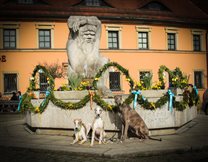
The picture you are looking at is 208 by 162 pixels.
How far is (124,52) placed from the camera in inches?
1323

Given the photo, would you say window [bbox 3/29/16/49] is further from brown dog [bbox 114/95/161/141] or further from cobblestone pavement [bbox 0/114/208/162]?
brown dog [bbox 114/95/161/141]

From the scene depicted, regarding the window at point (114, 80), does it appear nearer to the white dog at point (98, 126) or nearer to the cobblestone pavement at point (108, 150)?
the cobblestone pavement at point (108, 150)

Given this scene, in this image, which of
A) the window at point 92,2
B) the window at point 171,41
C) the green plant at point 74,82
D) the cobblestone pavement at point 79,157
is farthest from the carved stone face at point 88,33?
the window at point 171,41

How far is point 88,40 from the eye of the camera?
12.0 m

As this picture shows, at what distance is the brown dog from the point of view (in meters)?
8.87

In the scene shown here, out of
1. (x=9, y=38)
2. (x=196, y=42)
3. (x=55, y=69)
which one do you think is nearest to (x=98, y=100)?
(x=55, y=69)

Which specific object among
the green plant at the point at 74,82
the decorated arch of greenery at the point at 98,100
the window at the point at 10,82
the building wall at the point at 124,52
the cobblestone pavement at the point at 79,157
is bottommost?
the cobblestone pavement at the point at 79,157

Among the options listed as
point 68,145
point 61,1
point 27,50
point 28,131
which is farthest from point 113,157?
point 61,1

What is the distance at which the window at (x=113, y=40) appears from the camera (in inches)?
1326

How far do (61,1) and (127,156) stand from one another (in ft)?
89.8

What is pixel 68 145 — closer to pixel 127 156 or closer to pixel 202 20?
pixel 127 156

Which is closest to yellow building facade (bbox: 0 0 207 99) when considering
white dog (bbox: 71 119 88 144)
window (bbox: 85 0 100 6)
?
window (bbox: 85 0 100 6)

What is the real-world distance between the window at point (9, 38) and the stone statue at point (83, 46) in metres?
20.6

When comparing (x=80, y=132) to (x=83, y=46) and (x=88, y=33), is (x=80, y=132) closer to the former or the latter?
(x=83, y=46)
